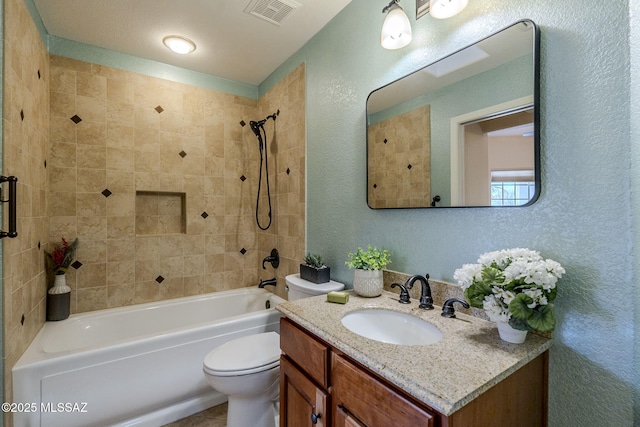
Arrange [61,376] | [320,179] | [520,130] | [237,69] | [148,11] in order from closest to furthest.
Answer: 1. [520,130]
2. [61,376]
3. [148,11]
4. [320,179]
5. [237,69]

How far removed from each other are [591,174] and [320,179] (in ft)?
4.83

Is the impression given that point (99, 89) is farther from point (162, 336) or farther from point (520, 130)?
point (520, 130)

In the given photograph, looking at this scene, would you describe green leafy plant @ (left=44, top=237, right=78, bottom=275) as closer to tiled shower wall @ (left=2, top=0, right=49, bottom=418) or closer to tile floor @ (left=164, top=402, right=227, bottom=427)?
tiled shower wall @ (left=2, top=0, right=49, bottom=418)

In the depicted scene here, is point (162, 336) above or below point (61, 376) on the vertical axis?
above

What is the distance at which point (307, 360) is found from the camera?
108 centimetres

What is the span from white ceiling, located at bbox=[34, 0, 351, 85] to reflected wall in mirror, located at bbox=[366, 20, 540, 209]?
91cm

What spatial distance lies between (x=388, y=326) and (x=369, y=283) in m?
0.22

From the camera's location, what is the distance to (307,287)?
5.83 feet

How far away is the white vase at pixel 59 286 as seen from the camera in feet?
6.68

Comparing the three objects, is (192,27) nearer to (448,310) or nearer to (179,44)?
(179,44)

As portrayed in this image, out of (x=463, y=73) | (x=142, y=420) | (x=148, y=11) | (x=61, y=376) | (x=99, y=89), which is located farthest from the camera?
(x=99, y=89)

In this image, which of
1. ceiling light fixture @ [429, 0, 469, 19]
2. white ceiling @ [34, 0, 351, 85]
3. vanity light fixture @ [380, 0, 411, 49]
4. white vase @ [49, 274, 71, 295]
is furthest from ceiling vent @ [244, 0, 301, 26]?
white vase @ [49, 274, 71, 295]

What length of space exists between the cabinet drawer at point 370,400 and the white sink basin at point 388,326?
27cm

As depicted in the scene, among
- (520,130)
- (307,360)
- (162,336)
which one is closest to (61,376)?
(162,336)
